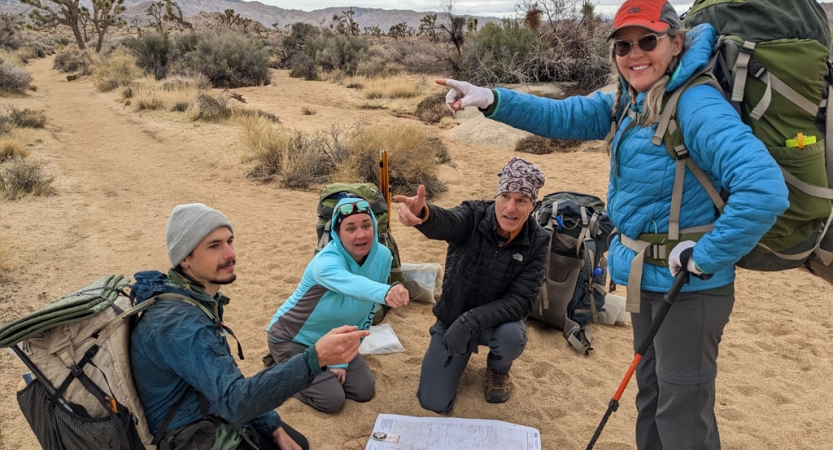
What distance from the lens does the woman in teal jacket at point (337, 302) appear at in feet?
9.84

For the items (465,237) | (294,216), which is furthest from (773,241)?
(294,216)

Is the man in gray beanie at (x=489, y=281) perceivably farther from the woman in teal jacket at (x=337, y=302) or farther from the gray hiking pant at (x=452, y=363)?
the woman in teal jacket at (x=337, y=302)

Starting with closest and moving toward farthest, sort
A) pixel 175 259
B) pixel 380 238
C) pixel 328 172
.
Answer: pixel 175 259, pixel 380 238, pixel 328 172

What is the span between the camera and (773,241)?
1.86 metres

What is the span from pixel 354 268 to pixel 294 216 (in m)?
3.64

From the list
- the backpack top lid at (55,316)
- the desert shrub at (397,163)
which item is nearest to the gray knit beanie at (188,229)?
the backpack top lid at (55,316)

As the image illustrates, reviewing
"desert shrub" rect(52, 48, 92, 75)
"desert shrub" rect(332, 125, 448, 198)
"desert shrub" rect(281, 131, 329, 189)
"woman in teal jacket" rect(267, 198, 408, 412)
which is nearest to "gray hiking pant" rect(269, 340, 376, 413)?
"woman in teal jacket" rect(267, 198, 408, 412)

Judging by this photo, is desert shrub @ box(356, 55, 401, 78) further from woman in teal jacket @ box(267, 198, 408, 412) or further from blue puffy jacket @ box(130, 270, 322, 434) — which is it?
blue puffy jacket @ box(130, 270, 322, 434)

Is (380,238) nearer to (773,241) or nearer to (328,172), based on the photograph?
(773,241)

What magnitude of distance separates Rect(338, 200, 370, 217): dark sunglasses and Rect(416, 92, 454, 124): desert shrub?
9.80 m

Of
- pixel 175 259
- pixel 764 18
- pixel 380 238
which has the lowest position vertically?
pixel 380 238

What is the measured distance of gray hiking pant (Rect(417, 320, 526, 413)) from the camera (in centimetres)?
323

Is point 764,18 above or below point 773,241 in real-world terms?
above

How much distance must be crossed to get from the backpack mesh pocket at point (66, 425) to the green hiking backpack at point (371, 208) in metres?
2.05
